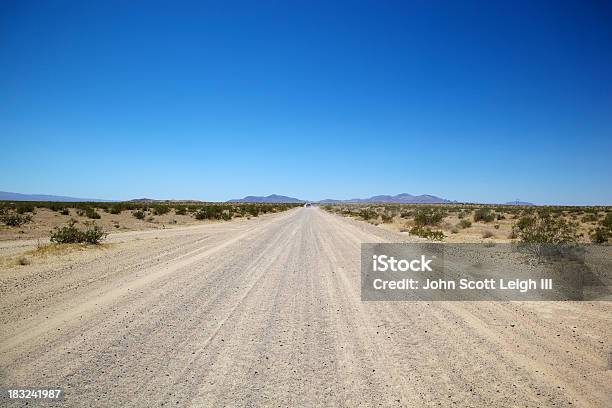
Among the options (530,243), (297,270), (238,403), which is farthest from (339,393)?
(530,243)

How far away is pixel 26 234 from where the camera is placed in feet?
71.4

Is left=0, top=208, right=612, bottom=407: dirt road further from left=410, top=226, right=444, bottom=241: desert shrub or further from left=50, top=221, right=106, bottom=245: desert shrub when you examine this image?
left=410, top=226, right=444, bottom=241: desert shrub

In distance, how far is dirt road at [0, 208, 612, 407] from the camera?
3.98 meters

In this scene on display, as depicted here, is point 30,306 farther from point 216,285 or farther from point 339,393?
point 339,393

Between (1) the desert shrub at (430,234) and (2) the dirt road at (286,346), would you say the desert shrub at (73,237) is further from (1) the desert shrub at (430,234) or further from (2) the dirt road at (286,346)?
(1) the desert shrub at (430,234)

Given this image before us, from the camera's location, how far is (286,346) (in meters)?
5.22

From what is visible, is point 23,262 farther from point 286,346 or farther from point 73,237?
point 286,346

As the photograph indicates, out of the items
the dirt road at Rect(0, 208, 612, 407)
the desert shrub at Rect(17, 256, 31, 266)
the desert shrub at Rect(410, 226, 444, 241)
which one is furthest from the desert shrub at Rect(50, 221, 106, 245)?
the desert shrub at Rect(410, 226, 444, 241)

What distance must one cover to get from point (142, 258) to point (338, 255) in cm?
685

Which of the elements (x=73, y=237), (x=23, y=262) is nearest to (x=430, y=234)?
(x=73, y=237)

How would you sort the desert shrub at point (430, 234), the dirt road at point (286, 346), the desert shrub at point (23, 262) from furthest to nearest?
1. the desert shrub at point (430, 234)
2. the desert shrub at point (23, 262)
3. the dirt road at point (286, 346)

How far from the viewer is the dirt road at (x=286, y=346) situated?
3.98 meters

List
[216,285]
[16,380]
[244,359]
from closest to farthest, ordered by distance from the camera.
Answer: [16,380] → [244,359] → [216,285]

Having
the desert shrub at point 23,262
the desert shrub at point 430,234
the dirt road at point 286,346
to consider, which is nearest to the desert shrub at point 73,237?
the desert shrub at point 23,262
